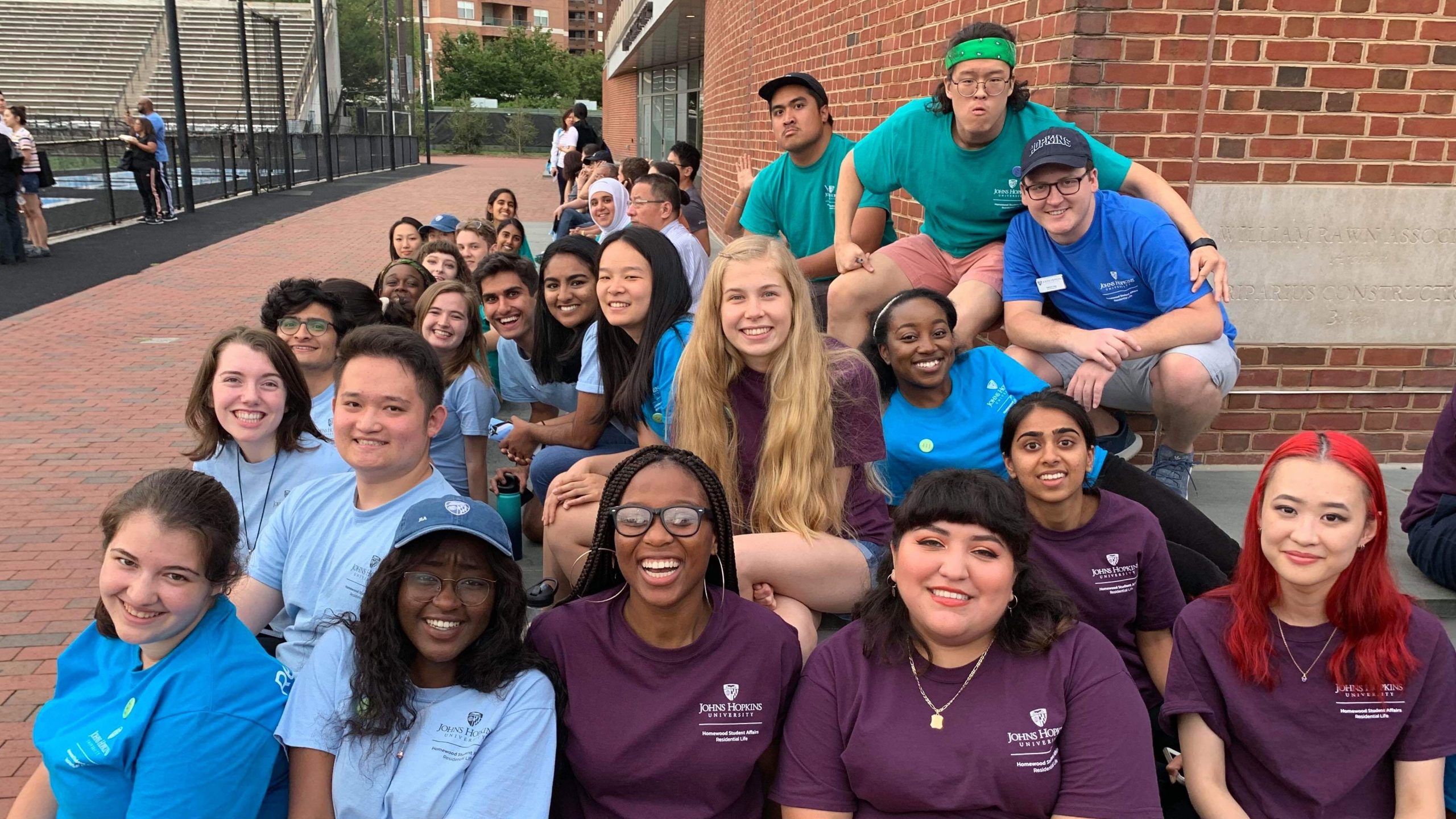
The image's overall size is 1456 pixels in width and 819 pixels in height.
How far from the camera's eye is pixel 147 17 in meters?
45.8

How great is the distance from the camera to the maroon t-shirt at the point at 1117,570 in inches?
110

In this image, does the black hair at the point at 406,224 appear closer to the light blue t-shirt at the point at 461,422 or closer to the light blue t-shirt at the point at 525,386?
the light blue t-shirt at the point at 525,386

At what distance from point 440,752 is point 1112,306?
2.91 m

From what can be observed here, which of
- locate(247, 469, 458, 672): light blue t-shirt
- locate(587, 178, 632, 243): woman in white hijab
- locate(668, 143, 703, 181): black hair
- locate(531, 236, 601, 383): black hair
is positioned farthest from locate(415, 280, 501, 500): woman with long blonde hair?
locate(668, 143, 703, 181): black hair

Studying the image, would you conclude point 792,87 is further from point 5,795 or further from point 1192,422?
point 5,795

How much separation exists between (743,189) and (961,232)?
254 centimetres

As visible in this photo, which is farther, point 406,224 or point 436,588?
point 406,224

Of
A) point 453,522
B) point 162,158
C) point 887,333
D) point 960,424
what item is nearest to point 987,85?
point 887,333

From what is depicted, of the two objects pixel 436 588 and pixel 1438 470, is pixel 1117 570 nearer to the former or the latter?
pixel 1438 470

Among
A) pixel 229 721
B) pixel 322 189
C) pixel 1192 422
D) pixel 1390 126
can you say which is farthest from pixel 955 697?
pixel 322 189

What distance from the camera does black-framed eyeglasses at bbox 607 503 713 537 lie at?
7.54ft

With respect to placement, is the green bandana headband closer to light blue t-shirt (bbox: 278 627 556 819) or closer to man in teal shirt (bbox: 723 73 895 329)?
man in teal shirt (bbox: 723 73 895 329)

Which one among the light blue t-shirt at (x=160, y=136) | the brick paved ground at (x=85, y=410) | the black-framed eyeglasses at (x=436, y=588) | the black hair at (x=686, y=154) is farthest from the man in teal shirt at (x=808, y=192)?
the light blue t-shirt at (x=160, y=136)

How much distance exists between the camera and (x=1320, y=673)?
231 centimetres
